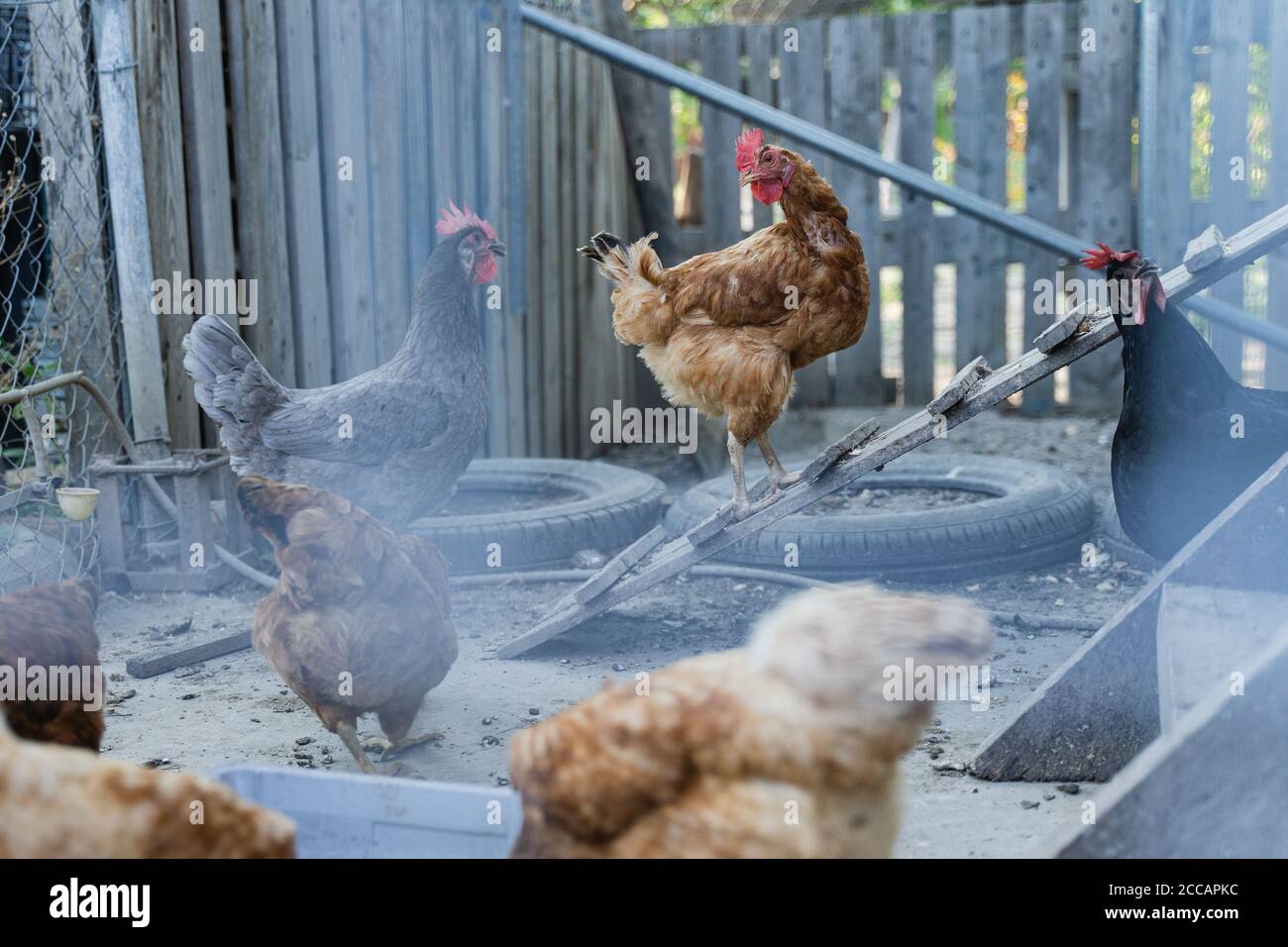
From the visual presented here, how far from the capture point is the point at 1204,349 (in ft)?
13.5

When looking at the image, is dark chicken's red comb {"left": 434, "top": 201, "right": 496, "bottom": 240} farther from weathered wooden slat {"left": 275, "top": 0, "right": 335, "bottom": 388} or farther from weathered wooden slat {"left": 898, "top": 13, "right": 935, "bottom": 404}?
weathered wooden slat {"left": 898, "top": 13, "right": 935, "bottom": 404}

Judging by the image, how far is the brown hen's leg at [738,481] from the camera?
413 centimetres

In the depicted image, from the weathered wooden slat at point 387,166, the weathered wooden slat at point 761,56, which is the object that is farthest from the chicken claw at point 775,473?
the weathered wooden slat at point 761,56

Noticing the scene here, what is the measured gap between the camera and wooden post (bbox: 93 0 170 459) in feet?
15.6

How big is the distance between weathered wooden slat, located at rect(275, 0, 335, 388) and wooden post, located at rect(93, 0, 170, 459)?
2.26ft

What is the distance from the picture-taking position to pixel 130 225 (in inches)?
191

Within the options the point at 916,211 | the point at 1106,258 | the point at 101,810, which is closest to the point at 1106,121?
the point at 916,211

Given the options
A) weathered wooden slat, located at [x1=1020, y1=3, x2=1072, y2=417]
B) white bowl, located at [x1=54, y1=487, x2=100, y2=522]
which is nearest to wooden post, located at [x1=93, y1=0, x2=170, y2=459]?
white bowl, located at [x1=54, y1=487, x2=100, y2=522]

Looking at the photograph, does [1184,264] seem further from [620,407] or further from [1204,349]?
[620,407]

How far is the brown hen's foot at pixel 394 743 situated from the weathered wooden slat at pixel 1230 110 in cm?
468

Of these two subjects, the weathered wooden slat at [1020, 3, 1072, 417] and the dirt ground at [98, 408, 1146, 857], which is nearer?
the dirt ground at [98, 408, 1146, 857]

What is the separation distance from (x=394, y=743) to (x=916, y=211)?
613cm

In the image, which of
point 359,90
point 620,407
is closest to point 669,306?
point 359,90
